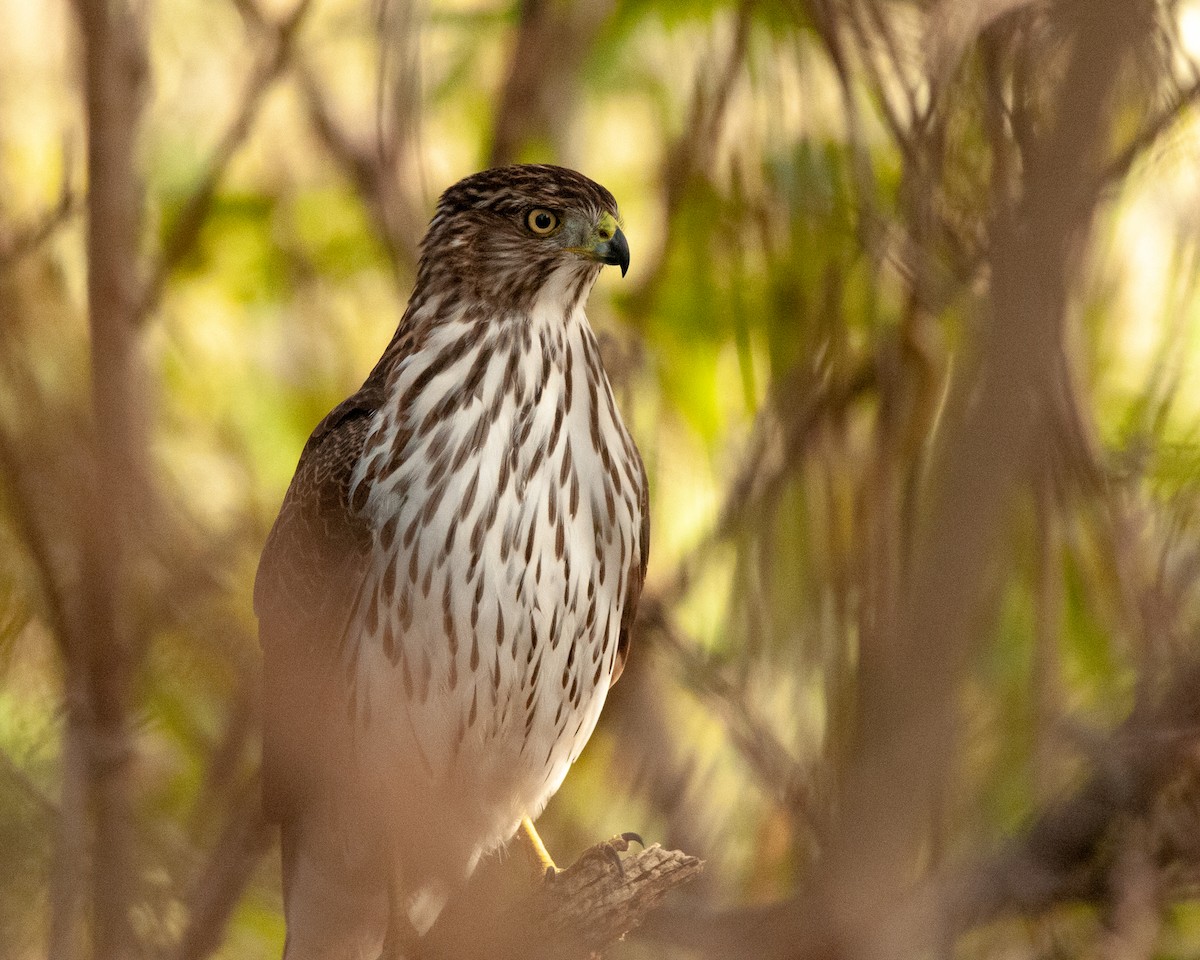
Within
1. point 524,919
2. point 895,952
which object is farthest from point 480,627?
point 895,952

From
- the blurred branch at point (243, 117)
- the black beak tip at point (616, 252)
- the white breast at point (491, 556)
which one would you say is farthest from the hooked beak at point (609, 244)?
the blurred branch at point (243, 117)

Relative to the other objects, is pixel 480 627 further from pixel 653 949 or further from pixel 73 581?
pixel 73 581

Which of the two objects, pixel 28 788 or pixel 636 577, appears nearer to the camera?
pixel 28 788

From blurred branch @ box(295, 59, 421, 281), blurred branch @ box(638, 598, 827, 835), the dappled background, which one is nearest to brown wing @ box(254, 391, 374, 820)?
the dappled background

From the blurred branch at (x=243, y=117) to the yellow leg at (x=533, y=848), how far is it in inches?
67.6

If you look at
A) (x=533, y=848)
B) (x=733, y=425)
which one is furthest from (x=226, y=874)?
(x=733, y=425)

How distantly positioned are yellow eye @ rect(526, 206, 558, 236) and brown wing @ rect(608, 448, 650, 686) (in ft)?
2.01

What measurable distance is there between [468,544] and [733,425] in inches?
68.2

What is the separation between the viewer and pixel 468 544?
343cm

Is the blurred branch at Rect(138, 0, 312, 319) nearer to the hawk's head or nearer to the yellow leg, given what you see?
the hawk's head

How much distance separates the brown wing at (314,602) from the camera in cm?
355

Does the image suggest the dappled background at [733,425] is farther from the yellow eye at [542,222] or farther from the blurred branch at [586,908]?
the yellow eye at [542,222]

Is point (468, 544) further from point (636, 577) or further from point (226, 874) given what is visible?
point (226, 874)

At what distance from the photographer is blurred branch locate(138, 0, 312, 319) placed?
3924 millimetres
